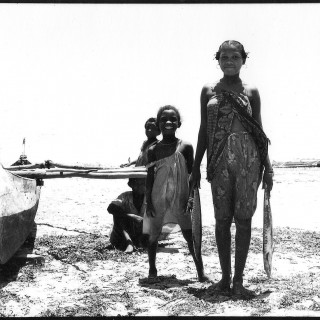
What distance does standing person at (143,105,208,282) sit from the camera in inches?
177

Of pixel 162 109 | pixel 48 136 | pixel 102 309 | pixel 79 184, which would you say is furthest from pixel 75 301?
pixel 48 136

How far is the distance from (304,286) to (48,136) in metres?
56.4

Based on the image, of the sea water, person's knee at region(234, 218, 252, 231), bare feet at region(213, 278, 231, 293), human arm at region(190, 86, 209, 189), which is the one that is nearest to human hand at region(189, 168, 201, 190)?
human arm at region(190, 86, 209, 189)

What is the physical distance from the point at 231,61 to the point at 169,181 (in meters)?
1.27

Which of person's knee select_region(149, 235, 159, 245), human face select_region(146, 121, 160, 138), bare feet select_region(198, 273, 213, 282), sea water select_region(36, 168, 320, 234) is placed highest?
human face select_region(146, 121, 160, 138)

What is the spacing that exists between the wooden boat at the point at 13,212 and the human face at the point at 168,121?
1755mm

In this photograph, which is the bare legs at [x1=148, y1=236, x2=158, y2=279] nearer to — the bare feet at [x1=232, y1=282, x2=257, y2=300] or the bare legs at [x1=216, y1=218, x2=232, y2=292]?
the bare legs at [x1=216, y1=218, x2=232, y2=292]

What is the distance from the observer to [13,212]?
16.1ft

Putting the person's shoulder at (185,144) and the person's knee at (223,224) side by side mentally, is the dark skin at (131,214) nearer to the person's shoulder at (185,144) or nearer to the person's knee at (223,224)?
the person's shoulder at (185,144)

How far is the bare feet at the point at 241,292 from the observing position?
3916 millimetres

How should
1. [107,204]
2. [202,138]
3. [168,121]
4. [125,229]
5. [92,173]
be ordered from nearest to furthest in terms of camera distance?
1. [202,138]
2. [168,121]
3. [125,229]
4. [92,173]
5. [107,204]

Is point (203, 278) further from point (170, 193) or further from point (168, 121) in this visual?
point (168, 121)

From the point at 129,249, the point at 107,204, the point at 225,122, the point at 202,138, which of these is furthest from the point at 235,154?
the point at 107,204

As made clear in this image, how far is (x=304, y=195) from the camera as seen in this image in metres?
13.3
